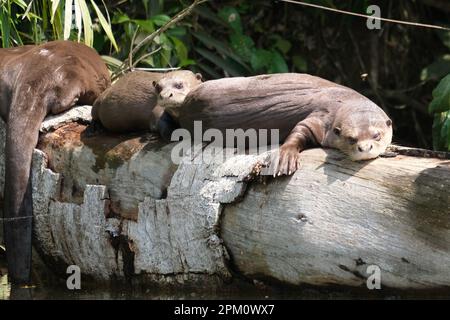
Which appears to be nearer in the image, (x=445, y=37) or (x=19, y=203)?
(x=19, y=203)

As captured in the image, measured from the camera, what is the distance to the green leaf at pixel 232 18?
227 inches

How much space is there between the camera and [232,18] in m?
5.78

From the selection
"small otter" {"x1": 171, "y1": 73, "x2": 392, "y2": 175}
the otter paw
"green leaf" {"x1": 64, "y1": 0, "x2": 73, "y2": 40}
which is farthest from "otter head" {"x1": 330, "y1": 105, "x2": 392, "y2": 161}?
"green leaf" {"x1": 64, "y1": 0, "x2": 73, "y2": 40}

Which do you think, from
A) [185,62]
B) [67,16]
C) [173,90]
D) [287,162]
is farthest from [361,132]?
[185,62]

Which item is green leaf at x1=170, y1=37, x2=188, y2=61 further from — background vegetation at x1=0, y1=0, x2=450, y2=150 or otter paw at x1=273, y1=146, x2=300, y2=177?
otter paw at x1=273, y1=146, x2=300, y2=177

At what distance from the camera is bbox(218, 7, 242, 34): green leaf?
227 inches

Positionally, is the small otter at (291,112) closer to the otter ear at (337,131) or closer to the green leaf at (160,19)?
the otter ear at (337,131)

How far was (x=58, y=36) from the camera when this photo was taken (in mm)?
5062

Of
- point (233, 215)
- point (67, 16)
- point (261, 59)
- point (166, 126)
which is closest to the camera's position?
point (233, 215)

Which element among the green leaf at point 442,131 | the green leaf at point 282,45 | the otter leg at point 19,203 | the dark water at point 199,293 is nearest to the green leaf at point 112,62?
the green leaf at point 282,45

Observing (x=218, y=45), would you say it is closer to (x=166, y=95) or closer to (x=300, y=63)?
(x=300, y=63)

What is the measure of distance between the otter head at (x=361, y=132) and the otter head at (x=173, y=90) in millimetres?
730

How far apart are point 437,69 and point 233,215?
292cm
